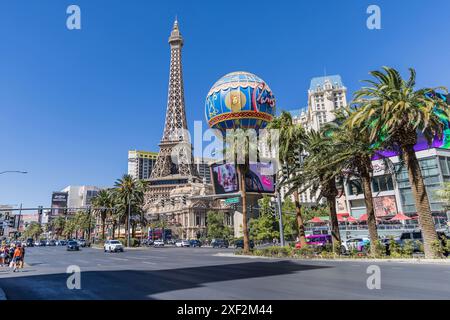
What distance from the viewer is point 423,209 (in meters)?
21.0

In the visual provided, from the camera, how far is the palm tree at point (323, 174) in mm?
26031

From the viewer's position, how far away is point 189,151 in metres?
150

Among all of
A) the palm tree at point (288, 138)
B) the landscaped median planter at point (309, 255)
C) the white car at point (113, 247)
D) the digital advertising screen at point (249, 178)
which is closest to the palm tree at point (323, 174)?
the palm tree at point (288, 138)

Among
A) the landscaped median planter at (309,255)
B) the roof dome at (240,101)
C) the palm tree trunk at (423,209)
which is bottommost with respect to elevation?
the landscaped median planter at (309,255)

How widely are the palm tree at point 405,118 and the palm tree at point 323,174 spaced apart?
14.6 ft

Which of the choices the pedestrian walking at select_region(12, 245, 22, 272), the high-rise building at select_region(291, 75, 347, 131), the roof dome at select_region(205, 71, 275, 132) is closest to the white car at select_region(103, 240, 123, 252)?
the pedestrian walking at select_region(12, 245, 22, 272)

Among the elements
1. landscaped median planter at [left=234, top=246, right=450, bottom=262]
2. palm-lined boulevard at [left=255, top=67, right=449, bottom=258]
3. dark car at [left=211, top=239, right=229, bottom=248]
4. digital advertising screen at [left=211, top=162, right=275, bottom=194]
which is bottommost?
dark car at [left=211, top=239, right=229, bottom=248]

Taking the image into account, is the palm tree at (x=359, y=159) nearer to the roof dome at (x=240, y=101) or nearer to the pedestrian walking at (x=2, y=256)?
the pedestrian walking at (x=2, y=256)

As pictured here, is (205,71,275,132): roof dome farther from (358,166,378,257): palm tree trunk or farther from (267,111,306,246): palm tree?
(358,166,378,257): palm tree trunk

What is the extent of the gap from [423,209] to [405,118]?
20.9 ft

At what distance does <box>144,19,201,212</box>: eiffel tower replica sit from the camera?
13712cm

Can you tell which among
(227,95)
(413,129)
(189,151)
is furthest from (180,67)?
(413,129)
